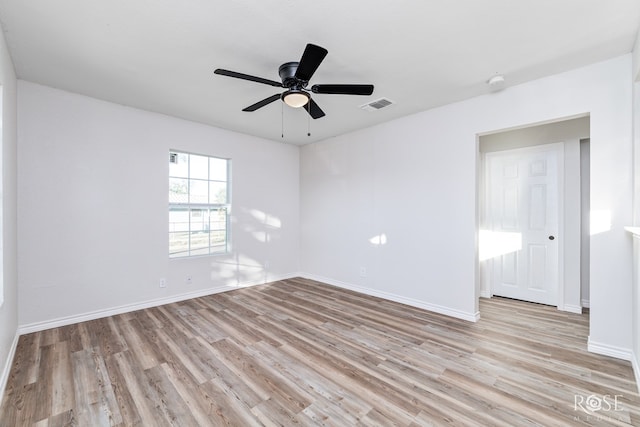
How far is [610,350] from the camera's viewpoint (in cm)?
247

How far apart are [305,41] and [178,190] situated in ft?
9.53

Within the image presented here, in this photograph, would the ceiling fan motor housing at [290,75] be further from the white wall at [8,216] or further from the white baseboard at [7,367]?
the white baseboard at [7,367]

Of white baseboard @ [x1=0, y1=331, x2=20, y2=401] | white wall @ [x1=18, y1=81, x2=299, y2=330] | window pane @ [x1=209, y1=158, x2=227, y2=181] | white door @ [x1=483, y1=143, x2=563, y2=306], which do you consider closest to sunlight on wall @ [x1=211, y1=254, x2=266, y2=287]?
white wall @ [x1=18, y1=81, x2=299, y2=330]

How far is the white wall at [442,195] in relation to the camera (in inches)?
97.2

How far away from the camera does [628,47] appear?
233 centimetres

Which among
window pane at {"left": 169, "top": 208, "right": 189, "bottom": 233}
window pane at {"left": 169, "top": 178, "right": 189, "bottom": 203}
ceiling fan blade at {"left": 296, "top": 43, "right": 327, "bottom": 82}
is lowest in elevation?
window pane at {"left": 169, "top": 208, "right": 189, "bottom": 233}

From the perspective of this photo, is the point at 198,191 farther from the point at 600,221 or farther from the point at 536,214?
the point at 536,214

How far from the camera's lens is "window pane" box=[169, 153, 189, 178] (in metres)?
4.09

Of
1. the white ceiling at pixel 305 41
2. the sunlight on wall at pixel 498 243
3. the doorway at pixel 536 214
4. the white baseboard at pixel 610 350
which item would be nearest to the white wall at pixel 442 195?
the white baseboard at pixel 610 350

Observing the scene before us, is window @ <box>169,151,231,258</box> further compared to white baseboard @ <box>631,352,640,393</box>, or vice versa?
window @ <box>169,151,231,258</box>

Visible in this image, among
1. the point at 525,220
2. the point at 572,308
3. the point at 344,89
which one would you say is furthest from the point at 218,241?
the point at 572,308

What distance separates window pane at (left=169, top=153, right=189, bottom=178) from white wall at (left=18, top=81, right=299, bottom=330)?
139mm

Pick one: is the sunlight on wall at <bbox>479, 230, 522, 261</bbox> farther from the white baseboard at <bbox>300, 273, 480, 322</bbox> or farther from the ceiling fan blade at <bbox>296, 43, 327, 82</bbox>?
the ceiling fan blade at <bbox>296, 43, 327, 82</bbox>

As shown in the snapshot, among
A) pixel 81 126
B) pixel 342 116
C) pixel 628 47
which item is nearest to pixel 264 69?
pixel 342 116
